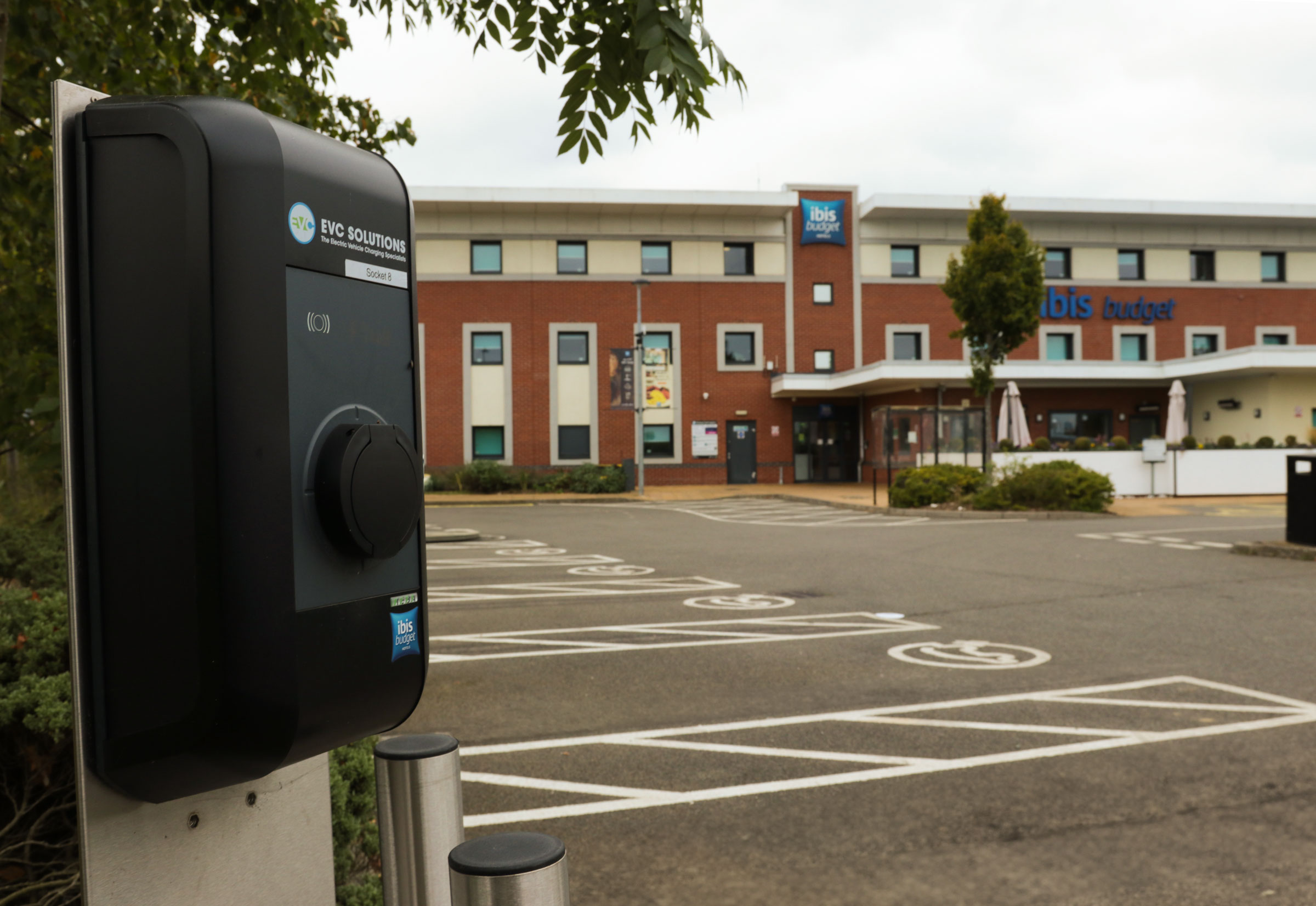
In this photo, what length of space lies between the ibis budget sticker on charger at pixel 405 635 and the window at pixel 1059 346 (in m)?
39.7

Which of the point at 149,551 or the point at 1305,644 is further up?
the point at 149,551

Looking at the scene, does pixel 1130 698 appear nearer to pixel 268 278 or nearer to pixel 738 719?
pixel 738 719

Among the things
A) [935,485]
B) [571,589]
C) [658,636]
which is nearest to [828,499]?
[935,485]

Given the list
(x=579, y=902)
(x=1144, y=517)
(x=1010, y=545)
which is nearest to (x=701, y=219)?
(x=1144, y=517)

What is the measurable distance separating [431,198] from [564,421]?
8730mm

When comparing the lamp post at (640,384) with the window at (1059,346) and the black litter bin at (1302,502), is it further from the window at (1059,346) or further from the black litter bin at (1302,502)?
the black litter bin at (1302,502)

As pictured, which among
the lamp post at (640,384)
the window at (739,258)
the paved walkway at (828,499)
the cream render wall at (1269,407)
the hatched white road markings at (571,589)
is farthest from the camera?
the window at (739,258)

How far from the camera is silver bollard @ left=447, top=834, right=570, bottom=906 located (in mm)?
1143

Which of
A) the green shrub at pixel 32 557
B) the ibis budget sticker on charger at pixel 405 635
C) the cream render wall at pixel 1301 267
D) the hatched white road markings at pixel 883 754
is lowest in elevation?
the hatched white road markings at pixel 883 754

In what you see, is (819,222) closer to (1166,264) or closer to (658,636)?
(1166,264)

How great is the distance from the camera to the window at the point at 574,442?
1409 inches

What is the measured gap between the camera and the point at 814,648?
727 cm

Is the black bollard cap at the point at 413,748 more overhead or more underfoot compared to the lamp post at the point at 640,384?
more underfoot

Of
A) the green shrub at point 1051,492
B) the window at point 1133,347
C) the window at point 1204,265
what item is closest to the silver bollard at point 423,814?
the green shrub at point 1051,492
